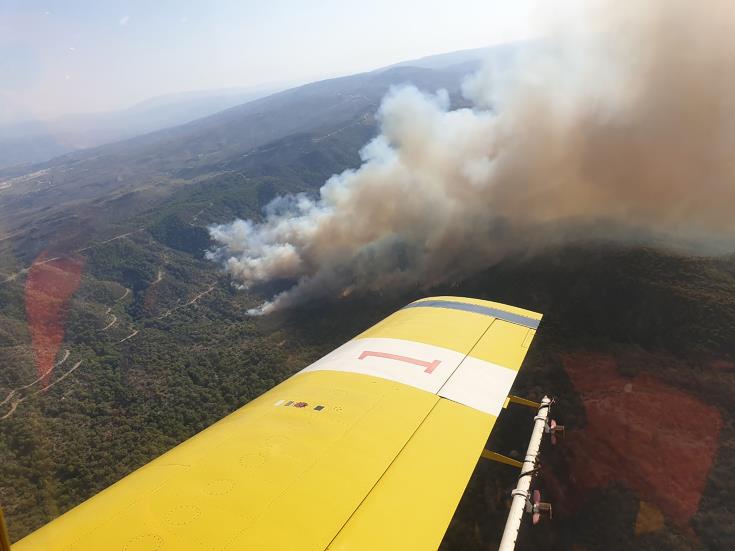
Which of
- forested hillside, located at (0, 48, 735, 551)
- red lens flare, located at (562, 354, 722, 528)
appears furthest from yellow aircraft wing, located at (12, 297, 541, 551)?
red lens flare, located at (562, 354, 722, 528)

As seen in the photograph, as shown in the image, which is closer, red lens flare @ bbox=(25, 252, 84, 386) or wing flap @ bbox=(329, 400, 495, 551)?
wing flap @ bbox=(329, 400, 495, 551)

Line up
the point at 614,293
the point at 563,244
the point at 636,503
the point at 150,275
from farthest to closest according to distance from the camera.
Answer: the point at 150,275, the point at 563,244, the point at 614,293, the point at 636,503

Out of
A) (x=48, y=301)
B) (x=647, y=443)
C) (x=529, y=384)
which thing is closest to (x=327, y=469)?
(x=647, y=443)

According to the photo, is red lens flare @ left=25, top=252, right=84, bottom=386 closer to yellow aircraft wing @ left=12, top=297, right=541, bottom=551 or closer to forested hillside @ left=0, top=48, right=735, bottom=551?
forested hillside @ left=0, top=48, right=735, bottom=551

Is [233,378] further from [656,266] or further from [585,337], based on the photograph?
[656,266]

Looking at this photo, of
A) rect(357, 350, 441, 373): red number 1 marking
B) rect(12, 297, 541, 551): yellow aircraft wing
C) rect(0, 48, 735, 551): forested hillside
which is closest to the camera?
rect(12, 297, 541, 551): yellow aircraft wing

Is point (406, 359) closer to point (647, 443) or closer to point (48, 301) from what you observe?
point (647, 443)

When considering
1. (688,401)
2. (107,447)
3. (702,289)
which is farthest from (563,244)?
(107,447)
